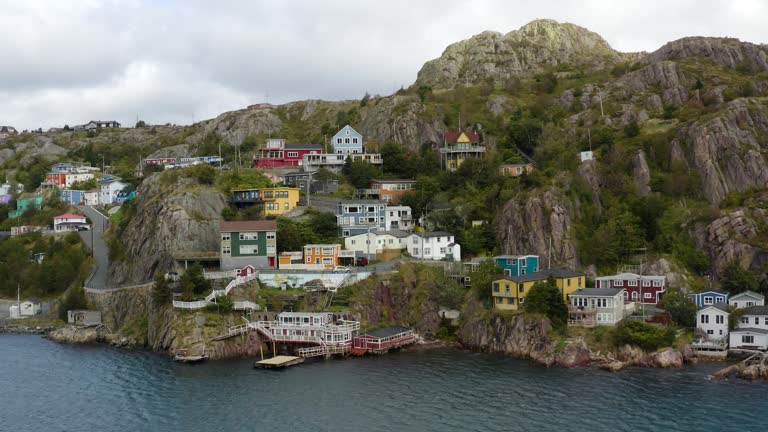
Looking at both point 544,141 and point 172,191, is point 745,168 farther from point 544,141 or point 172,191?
point 172,191

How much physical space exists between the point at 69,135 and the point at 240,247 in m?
104

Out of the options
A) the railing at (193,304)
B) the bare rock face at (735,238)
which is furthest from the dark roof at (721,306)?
the railing at (193,304)

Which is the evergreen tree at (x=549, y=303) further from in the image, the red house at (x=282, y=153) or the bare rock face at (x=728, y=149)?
the red house at (x=282, y=153)

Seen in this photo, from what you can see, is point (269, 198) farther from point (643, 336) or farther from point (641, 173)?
point (643, 336)

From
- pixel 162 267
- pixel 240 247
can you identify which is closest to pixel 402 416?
pixel 240 247

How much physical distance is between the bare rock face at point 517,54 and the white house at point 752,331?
72345 millimetres

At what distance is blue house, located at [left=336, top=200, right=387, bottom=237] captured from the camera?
269 feet

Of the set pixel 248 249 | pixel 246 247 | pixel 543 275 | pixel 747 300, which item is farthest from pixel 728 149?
pixel 246 247

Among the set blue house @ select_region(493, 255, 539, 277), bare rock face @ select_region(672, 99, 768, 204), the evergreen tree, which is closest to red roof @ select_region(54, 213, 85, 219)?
blue house @ select_region(493, 255, 539, 277)

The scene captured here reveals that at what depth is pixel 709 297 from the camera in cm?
6291

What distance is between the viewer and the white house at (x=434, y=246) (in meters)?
75.6

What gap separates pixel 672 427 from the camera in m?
43.3

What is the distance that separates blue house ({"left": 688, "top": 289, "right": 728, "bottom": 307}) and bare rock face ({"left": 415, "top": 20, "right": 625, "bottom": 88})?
222 feet

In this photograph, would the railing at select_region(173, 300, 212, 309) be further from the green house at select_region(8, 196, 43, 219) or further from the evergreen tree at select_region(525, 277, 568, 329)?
the green house at select_region(8, 196, 43, 219)
